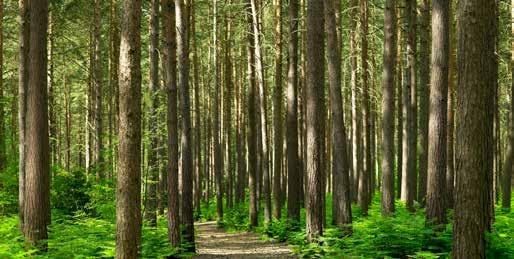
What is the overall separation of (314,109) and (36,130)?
5836mm

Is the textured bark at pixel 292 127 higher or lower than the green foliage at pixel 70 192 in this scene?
higher

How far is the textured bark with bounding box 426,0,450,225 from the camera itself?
10.3m

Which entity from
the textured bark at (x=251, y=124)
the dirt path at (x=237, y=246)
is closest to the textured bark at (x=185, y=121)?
the dirt path at (x=237, y=246)

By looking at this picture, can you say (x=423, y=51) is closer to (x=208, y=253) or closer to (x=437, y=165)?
(x=437, y=165)

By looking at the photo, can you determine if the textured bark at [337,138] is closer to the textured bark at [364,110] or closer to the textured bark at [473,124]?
the textured bark at [364,110]

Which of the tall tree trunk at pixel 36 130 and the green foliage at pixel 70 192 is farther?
the green foliage at pixel 70 192

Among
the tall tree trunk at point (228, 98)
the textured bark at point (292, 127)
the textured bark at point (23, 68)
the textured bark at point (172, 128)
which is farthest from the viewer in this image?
the tall tree trunk at point (228, 98)

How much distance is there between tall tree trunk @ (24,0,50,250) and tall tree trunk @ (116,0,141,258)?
153 inches

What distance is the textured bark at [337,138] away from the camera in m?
12.9

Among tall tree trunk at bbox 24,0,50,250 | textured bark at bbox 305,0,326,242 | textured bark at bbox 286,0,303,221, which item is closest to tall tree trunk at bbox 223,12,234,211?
textured bark at bbox 286,0,303,221

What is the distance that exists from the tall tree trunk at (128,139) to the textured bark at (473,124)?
3985 millimetres

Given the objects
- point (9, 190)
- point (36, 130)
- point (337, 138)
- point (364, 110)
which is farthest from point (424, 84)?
point (9, 190)

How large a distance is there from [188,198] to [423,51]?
844 centimetres

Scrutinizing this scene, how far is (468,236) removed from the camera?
5.97 metres
